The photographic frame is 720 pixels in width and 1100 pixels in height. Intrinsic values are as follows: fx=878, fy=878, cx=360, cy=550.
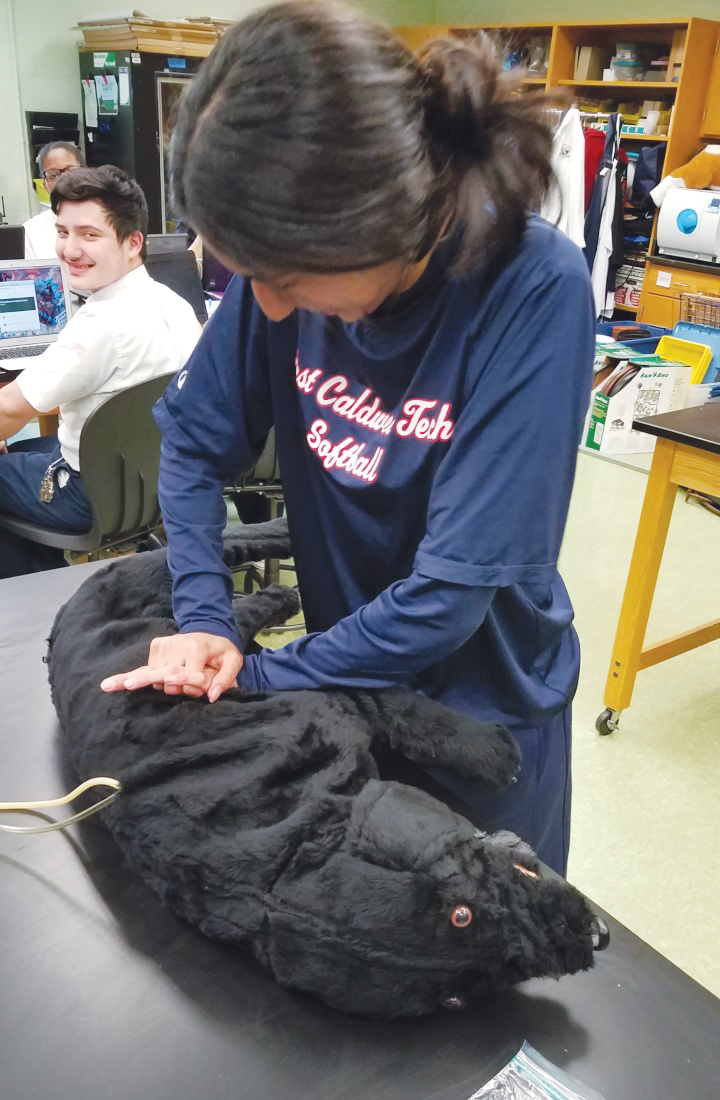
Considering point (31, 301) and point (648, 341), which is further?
point (648, 341)

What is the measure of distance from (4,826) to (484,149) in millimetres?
674

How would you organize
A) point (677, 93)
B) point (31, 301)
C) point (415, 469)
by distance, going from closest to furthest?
point (415, 469) → point (31, 301) → point (677, 93)

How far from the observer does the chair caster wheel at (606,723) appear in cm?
230

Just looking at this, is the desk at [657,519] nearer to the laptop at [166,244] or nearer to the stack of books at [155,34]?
the laptop at [166,244]

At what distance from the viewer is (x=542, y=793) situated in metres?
0.90

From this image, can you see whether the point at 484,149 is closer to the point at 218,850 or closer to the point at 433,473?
the point at 433,473

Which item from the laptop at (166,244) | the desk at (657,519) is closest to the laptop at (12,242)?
the laptop at (166,244)

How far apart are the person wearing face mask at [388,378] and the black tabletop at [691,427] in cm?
126

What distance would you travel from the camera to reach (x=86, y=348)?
2109mm

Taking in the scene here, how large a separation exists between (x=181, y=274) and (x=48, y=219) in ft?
3.45

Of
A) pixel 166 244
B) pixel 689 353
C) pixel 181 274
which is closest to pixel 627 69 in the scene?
pixel 689 353

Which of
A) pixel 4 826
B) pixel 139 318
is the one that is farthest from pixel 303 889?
pixel 139 318

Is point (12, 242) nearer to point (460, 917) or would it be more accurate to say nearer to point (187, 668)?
point (187, 668)

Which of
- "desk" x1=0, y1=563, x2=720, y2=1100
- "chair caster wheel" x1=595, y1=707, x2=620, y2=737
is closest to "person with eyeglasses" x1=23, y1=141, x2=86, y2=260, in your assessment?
"chair caster wheel" x1=595, y1=707, x2=620, y2=737
